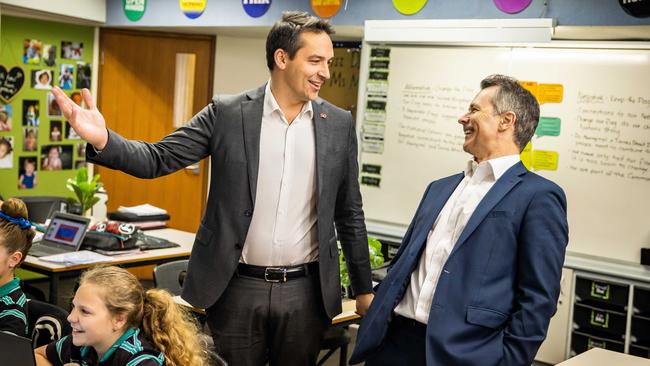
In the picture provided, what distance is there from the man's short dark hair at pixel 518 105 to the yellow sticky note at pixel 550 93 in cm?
249

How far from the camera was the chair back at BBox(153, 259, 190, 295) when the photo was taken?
392 cm

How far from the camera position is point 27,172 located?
6.72 meters

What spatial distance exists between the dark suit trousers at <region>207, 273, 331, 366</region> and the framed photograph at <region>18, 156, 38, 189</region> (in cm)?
452

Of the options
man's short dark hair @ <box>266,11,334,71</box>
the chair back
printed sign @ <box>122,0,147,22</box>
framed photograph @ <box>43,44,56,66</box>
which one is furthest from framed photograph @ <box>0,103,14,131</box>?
man's short dark hair @ <box>266,11,334,71</box>

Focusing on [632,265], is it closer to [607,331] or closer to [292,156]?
[607,331]

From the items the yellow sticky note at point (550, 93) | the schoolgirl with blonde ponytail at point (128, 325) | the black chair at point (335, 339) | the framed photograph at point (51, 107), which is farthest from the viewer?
the framed photograph at point (51, 107)

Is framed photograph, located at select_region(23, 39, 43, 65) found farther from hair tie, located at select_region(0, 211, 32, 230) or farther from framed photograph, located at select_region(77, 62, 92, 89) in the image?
hair tie, located at select_region(0, 211, 32, 230)

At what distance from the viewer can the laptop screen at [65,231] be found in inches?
182

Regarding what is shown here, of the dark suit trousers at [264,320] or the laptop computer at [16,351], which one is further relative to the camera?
the dark suit trousers at [264,320]

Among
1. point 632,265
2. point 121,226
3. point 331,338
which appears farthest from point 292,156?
point 632,265

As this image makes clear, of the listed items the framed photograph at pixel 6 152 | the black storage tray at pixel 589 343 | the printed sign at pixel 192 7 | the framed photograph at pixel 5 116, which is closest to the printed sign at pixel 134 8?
the printed sign at pixel 192 7

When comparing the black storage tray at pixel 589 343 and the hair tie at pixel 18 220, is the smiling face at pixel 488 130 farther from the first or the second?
the black storage tray at pixel 589 343

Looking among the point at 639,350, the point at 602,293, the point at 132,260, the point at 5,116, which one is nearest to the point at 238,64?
the point at 5,116

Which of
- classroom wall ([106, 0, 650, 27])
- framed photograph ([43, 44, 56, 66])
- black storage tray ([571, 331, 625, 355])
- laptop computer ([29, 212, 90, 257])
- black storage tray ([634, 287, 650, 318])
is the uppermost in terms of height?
classroom wall ([106, 0, 650, 27])
